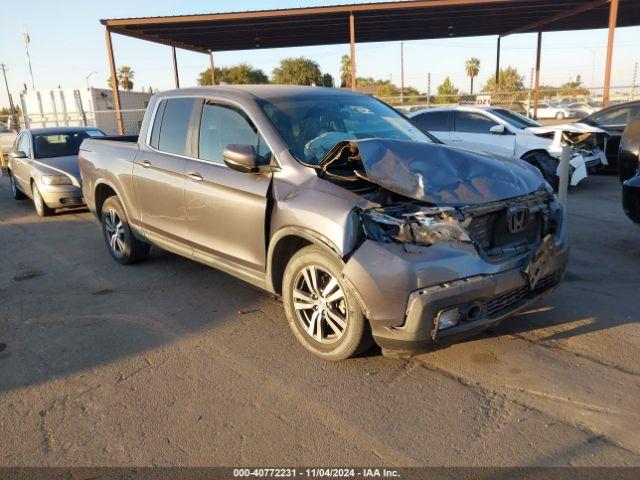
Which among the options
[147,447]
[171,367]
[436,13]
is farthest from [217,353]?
[436,13]

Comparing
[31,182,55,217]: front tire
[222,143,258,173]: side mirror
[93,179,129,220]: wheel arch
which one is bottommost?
[31,182,55,217]: front tire

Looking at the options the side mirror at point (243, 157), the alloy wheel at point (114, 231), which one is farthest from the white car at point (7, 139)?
the side mirror at point (243, 157)

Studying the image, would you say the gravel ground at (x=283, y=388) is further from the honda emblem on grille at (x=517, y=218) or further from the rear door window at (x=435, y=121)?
the rear door window at (x=435, y=121)

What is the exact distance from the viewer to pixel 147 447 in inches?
108

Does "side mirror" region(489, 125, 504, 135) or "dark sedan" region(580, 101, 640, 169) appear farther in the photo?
"dark sedan" region(580, 101, 640, 169)

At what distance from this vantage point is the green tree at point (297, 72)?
5559 cm

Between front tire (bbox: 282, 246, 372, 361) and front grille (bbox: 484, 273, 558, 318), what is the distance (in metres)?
0.80

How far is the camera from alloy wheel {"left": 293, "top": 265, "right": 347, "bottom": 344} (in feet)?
11.1

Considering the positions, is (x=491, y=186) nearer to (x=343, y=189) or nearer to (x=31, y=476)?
(x=343, y=189)

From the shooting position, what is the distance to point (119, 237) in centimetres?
601

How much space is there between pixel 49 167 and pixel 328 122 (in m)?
6.76

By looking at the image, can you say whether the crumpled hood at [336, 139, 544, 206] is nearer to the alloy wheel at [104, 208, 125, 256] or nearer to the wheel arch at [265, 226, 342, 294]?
the wheel arch at [265, 226, 342, 294]

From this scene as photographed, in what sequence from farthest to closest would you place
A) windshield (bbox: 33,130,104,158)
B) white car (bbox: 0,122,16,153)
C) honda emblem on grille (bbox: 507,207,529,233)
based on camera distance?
white car (bbox: 0,122,16,153) → windshield (bbox: 33,130,104,158) → honda emblem on grille (bbox: 507,207,529,233)

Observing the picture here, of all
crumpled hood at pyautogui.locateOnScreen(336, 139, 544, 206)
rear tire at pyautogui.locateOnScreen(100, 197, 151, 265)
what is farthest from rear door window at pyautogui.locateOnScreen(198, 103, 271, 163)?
rear tire at pyautogui.locateOnScreen(100, 197, 151, 265)
